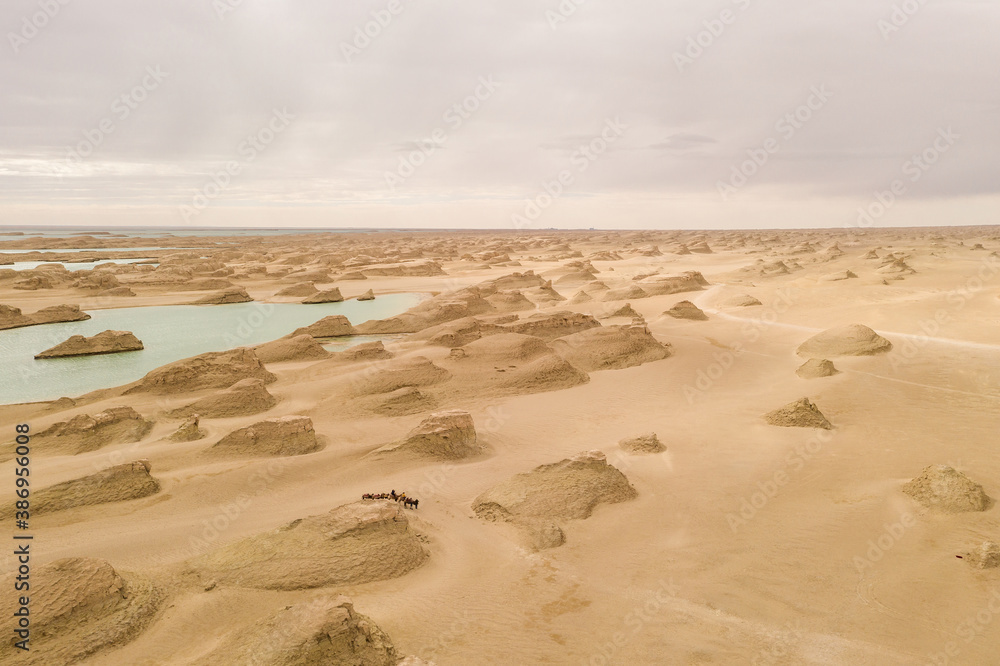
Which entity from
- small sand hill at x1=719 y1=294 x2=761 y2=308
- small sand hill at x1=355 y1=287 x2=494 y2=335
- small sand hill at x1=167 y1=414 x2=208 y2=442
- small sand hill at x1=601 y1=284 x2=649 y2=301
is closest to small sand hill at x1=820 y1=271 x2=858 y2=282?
small sand hill at x1=719 y1=294 x2=761 y2=308

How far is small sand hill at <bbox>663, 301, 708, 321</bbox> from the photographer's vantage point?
25.2 metres

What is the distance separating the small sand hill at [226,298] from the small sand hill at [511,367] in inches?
922

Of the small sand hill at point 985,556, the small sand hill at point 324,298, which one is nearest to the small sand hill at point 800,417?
the small sand hill at point 985,556

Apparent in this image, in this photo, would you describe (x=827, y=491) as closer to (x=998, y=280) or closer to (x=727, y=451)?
(x=727, y=451)

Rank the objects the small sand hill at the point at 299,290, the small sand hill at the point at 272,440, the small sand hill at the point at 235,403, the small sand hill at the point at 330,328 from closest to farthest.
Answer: the small sand hill at the point at 272,440 < the small sand hill at the point at 235,403 < the small sand hill at the point at 330,328 < the small sand hill at the point at 299,290

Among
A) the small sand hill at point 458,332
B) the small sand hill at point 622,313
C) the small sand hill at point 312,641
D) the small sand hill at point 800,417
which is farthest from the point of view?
the small sand hill at point 622,313

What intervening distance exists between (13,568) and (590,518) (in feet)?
24.0

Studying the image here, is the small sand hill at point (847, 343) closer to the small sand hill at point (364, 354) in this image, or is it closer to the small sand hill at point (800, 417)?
the small sand hill at point (800, 417)

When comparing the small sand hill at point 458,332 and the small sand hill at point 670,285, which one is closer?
the small sand hill at point 458,332

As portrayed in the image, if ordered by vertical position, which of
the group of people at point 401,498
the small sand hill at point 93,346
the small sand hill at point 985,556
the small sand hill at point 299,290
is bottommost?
the small sand hill at point 985,556

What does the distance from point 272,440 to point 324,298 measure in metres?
26.2

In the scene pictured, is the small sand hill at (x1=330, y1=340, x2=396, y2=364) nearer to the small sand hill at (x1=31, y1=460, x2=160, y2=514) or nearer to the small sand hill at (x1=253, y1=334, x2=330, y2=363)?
the small sand hill at (x1=253, y1=334, x2=330, y2=363)

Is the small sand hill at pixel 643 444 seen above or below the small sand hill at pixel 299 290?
below

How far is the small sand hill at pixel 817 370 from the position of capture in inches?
603
